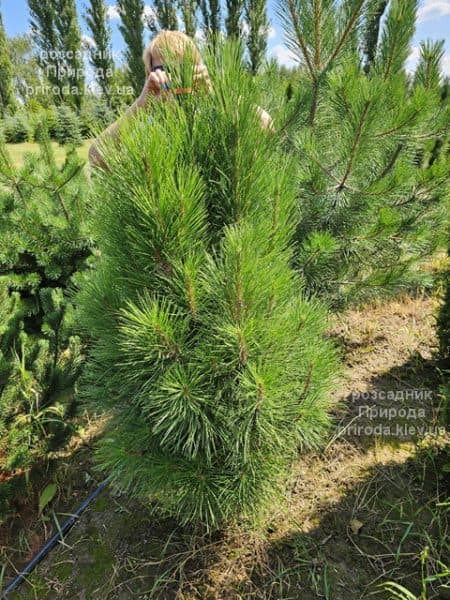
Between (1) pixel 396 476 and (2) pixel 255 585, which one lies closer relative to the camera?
(2) pixel 255 585

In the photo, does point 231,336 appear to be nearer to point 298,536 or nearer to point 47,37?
point 298,536

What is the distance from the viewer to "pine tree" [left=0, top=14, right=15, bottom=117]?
1535 cm

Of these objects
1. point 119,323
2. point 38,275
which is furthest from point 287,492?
point 38,275

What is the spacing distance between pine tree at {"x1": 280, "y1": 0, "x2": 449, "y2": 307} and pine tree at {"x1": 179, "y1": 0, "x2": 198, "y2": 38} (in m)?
15.4

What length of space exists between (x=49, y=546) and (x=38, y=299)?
5.41 feet

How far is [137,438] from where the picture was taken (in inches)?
45.6

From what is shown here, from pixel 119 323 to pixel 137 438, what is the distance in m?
0.40

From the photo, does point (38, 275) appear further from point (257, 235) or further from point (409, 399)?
point (409, 399)

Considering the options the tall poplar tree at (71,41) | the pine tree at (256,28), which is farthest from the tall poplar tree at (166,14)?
the pine tree at (256,28)

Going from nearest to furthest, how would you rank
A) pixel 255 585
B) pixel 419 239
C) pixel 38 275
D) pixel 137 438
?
pixel 137 438 → pixel 255 585 → pixel 419 239 → pixel 38 275

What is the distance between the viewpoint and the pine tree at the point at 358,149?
1665 millimetres

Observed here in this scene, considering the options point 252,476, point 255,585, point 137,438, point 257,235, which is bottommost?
point 255,585

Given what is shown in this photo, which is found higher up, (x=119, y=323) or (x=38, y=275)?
(x=119, y=323)

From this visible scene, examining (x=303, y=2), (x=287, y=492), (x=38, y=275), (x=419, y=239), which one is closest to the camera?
(x=303, y=2)
